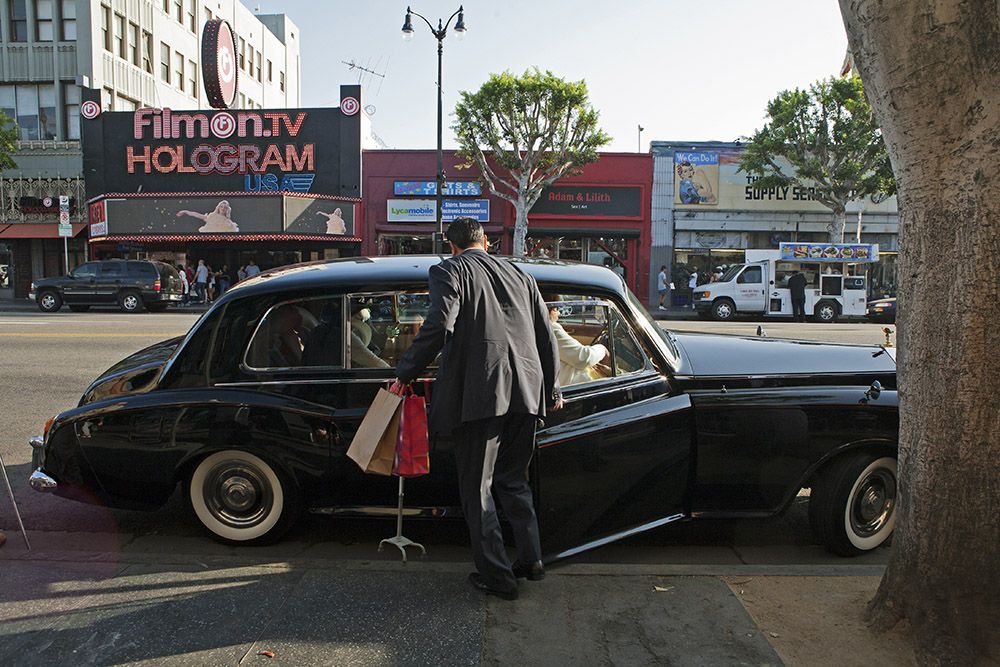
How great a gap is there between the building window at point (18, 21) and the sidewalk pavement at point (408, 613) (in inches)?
1319

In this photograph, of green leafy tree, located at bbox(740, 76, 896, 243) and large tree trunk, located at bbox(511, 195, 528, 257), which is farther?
large tree trunk, located at bbox(511, 195, 528, 257)

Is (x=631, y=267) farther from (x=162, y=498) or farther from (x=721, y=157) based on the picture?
(x=162, y=498)

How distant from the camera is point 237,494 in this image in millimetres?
4125

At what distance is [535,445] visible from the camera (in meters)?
3.69

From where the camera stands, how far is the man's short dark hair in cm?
352

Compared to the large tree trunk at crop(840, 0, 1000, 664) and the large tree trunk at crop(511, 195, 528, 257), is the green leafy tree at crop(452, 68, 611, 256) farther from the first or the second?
the large tree trunk at crop(840, 0, 1000, 664)

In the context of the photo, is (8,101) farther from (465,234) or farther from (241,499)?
(465,234)

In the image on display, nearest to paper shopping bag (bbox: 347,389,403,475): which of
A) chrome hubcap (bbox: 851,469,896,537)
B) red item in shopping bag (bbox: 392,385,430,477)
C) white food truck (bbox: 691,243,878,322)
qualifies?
red item in shopping bag (bbox: 392,385,430,477)

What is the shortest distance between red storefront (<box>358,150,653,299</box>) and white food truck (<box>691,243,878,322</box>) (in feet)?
21.7

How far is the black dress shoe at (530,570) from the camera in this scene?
139 inches

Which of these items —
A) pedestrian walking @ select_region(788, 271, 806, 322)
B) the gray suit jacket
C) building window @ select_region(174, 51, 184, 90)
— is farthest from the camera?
building window @ select_region(174, 51, 184, 90)

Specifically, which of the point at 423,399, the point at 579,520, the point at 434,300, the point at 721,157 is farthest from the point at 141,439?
the point at 721,157

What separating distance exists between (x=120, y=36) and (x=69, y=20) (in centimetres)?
198

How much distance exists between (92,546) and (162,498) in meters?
0.52
